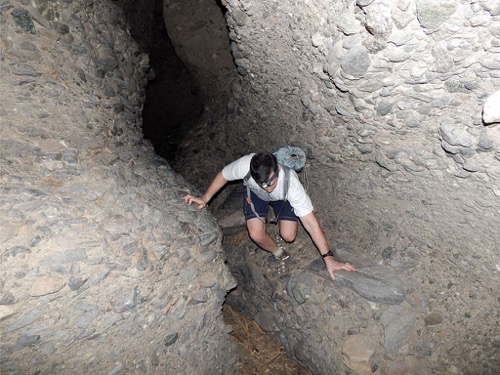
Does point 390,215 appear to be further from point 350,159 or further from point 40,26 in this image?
point 40,26

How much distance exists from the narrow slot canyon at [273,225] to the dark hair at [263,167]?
0.50 metres

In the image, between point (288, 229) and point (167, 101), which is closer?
point (288, 229)

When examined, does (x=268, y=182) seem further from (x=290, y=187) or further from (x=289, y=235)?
(x=289, y=235)

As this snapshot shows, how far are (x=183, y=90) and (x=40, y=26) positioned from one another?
2.25 m

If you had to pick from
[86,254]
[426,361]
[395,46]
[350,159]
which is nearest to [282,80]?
[350,159]

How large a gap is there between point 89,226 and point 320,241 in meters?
1.50

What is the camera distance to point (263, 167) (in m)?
2.35

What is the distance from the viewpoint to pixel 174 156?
4059 mm

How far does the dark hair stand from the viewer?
7.72 ft

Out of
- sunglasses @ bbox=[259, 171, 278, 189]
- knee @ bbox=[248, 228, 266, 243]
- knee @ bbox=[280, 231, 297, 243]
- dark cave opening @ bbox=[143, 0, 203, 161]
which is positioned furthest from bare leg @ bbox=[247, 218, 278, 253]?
dark cave opening @ bbox=[143, 0, 203, 161]

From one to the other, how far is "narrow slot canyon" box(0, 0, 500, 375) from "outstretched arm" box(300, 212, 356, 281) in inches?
3.1

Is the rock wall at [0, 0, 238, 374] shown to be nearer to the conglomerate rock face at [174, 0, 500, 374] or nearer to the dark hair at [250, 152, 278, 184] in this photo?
the dark hair at [250, 152, 278, 184]

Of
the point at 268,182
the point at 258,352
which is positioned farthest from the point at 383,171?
the point at 258,352

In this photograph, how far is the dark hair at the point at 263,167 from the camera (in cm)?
A: 235
